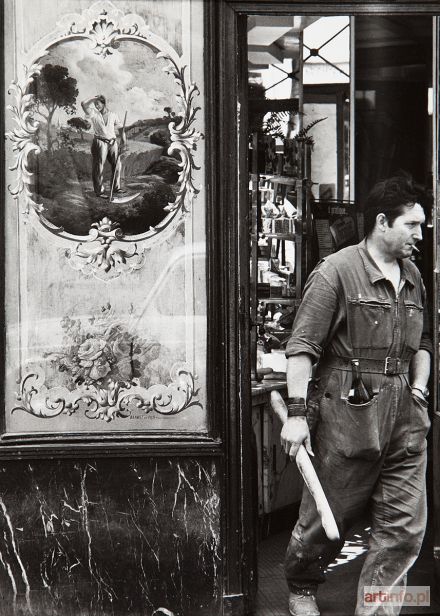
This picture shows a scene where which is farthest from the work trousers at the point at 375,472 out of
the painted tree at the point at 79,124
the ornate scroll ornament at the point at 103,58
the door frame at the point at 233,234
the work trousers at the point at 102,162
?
the painted tree at the point at 79,124

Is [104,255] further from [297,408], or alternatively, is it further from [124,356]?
[297,408]

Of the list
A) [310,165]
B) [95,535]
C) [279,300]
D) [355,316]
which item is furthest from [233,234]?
[310,165]

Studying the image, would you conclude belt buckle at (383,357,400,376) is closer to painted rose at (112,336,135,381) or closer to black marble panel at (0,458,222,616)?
black marble panel at (0,458,222,616)

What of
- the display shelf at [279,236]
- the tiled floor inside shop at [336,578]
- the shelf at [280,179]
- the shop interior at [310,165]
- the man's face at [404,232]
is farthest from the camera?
the shelf at [280,179]

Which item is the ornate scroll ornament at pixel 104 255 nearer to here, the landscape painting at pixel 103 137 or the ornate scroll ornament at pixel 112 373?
the landscape painting at pixel 103 137

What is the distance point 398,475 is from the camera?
16.1 feet

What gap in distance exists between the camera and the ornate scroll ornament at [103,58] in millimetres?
5074

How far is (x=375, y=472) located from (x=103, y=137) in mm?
2212

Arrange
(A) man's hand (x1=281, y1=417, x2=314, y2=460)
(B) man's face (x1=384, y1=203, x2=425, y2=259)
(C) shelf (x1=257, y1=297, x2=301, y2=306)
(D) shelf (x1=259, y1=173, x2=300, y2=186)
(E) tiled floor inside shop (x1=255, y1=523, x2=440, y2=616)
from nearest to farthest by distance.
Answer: (A) man's hand (x1=281, y1=417, x2=314, y2=460), (B) man's face (x1=384, y1=203, x2=425, y2=259), (E) tiled floor inside shop (x1=255, y1=523, x2=440, y2=616), (D) shelf (x1=259, y1=173, x2=300, y2=186), (C) shelf (x1=257, y1=297, x2=301, y2=306)

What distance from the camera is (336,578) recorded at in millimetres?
5938

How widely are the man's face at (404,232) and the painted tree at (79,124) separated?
1.63 m

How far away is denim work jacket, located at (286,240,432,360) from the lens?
16.2ft

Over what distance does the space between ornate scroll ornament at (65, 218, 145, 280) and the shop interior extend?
140cm

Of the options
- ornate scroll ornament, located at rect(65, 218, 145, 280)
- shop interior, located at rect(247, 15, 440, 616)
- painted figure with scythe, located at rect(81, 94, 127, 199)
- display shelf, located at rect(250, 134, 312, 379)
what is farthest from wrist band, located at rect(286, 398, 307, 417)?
display shelf, located at rect(250, 134, 312, 379)
